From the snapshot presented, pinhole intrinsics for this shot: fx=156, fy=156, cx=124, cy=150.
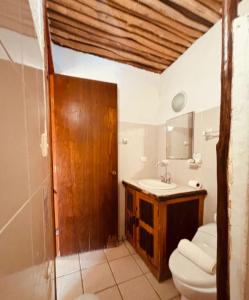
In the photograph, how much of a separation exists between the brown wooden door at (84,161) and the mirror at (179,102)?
0.78 metres

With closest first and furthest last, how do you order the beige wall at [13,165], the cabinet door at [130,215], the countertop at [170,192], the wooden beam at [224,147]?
1. the beige wall at [13,165]
2. the wooden beam at [224,147]
3. the countertop at [170,192]
4. the cabinet door at [130,215]

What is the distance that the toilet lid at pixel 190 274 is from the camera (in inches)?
38.3

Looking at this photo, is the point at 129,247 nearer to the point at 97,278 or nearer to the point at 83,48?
the point at 97,278

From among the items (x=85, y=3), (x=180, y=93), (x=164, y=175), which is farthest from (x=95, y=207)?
(x=85, y=3)

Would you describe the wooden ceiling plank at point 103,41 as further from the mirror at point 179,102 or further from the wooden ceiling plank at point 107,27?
the mirror at point 179,102

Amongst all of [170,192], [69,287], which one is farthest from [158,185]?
[69,287]

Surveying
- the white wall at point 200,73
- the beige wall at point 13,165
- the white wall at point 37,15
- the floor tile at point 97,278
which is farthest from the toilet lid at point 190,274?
the white wall at point 37,15

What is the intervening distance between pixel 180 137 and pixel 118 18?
1.42 metres

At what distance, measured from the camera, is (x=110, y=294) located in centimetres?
135

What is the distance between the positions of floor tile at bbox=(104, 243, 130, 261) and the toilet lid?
0.89m

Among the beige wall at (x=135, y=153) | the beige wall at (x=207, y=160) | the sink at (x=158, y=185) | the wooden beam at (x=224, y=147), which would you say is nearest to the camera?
the wooden beam at (x=224, y=147)

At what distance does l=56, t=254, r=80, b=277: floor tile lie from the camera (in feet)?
Result: 5.30

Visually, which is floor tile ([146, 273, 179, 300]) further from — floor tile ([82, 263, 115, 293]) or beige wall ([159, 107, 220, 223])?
beige wall ([159, 107, 220, 223])

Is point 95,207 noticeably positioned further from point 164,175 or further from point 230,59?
point 230,59
